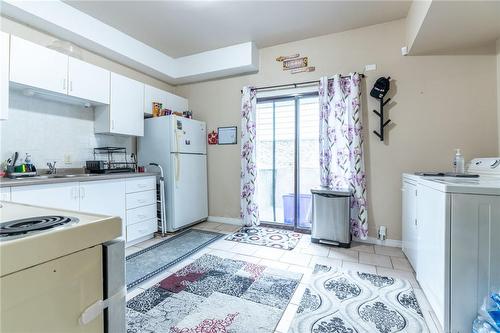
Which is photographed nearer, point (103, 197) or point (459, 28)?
point (459, 28)

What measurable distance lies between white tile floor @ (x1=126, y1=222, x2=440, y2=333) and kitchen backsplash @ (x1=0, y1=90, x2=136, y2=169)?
1.37 m

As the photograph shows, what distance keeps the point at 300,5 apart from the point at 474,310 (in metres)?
3.04

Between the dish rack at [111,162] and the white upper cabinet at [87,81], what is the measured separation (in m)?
0.67

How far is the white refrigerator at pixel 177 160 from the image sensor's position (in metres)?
3.38

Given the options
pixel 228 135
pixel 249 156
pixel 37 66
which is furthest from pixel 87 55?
pixel 249 156

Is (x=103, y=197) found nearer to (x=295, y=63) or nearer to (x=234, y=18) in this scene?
(x=234, y=18)

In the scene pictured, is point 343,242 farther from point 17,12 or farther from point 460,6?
point 17,12

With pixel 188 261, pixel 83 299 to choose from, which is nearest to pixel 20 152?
pixel 188 261

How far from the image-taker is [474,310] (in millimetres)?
1368

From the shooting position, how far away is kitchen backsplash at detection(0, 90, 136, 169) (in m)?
2.37

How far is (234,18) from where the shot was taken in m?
2.93

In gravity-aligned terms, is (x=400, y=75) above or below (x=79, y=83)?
above

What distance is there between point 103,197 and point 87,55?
73.4 inches

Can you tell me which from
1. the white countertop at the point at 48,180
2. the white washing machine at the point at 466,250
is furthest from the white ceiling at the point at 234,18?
the white washing machine at the point at 466,250
